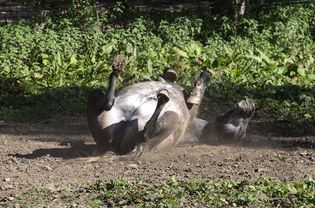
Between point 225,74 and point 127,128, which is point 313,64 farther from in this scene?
point 127,128

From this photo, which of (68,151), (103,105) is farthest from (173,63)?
(103,105)

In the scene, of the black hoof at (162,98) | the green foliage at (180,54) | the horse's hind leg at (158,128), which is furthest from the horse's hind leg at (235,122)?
the green foliage at (180,54)

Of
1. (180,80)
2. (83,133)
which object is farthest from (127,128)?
(180,80)

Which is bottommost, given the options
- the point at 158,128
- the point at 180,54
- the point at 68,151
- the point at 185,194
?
the point at 68,151

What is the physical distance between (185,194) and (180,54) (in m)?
6.99

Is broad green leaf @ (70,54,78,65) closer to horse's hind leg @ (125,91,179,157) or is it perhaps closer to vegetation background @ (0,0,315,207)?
vegetation background @ (0,0,315,207)

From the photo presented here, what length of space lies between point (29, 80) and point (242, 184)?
6.52 meters

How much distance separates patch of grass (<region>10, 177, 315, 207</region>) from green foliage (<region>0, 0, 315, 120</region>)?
361 centimetres

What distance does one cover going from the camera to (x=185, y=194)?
18.9 ft

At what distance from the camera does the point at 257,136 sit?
8602 mm

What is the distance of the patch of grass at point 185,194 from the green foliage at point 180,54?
11.8ft

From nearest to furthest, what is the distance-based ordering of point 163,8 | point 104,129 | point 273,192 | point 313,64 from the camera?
point 273,192, point 104,129, point 313,64, point 163,8

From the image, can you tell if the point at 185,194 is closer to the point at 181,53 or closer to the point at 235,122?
the point at 235,122

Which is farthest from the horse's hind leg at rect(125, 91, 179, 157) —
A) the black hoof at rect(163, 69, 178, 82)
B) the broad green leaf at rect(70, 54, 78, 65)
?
the broad green leaf at rect(70, 54, 78, 65)
